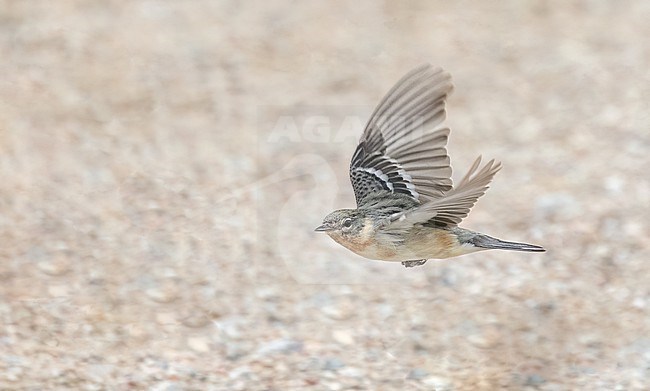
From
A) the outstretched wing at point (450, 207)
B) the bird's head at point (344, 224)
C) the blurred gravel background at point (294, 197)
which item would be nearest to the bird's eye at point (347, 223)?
the bird's head at point (344, 224)

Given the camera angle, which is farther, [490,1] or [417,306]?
[490,1]

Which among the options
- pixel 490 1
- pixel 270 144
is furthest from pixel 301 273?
pixel 490 1

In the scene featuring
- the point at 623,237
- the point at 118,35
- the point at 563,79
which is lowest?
the point at 623,237

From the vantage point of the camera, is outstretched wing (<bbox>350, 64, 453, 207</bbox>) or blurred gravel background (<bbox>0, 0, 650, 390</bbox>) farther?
blurred gravel background (<bbox>0, 0, 650, 390</bbox>)

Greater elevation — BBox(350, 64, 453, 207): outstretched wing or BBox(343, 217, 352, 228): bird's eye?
BBox(350, 64, 453, 207): outstretched wing

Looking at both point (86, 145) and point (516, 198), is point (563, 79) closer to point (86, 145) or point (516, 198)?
point (516, 198)

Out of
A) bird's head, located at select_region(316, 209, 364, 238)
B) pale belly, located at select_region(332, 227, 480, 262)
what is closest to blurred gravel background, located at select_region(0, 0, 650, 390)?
pale belly, located at select_region(332, 227, 480, 262)

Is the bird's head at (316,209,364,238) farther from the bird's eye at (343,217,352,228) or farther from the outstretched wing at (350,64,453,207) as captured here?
the outstretched wing at (350,64,453,207)
